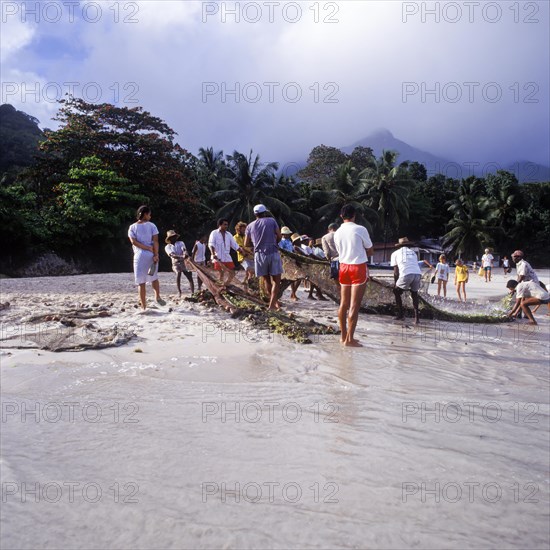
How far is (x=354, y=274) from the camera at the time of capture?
18.1 ft

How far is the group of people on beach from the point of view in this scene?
18.2 ft

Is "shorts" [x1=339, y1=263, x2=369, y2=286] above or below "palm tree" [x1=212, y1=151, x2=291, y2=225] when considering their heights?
below

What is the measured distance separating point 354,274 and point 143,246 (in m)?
3.41

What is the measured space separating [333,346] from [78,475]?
11.2 feet

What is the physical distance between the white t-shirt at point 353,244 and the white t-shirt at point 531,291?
5005 mm

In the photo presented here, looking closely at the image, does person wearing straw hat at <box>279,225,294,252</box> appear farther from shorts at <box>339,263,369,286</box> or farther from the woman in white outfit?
shorts at <box>339,263,369,286</box>

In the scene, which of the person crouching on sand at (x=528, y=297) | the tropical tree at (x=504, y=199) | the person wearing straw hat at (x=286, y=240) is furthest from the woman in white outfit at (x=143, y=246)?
the tropical tree at (x=504, y=199)

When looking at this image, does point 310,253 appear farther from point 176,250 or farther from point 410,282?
point 410,282

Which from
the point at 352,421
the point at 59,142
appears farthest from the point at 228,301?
the point at 59,142

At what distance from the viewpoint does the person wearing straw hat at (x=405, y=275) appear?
7430 millimetres

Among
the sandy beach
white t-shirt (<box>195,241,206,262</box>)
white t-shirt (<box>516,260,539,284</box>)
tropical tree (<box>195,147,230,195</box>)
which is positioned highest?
tropical tree (<box>195,147,230,195</box>)

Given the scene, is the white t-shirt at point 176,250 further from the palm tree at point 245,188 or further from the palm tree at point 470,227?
the palm tree at point 470,227

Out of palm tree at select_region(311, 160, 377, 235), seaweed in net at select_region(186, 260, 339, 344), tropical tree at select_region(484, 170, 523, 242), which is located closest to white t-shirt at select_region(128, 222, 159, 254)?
seaweed in net at select_region(186, 260, 339, 344)

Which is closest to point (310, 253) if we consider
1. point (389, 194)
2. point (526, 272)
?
point (526, 272)
